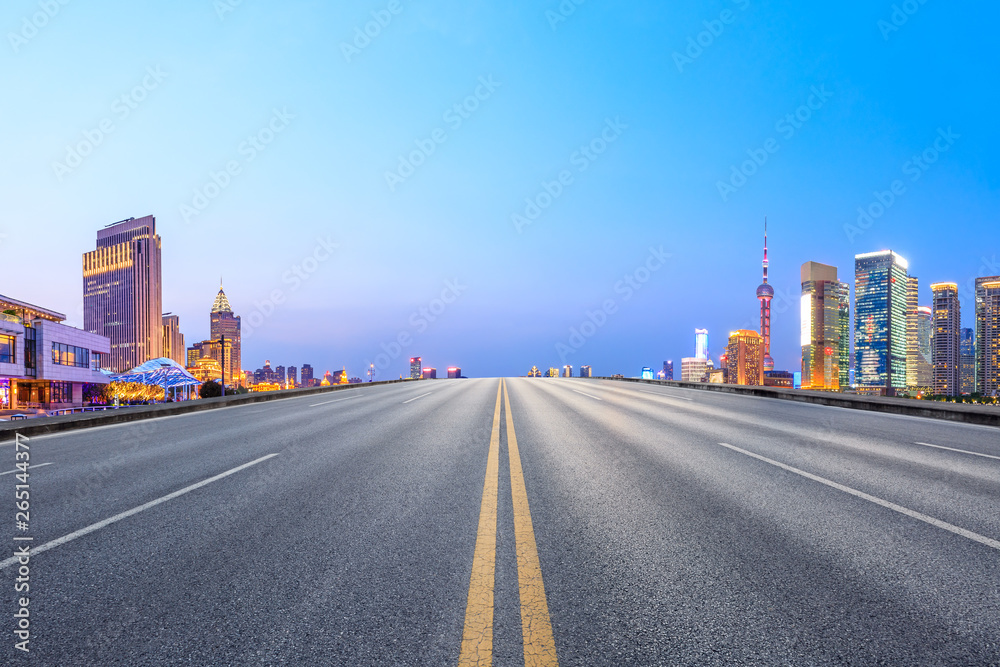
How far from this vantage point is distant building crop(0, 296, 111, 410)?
50.7 metres

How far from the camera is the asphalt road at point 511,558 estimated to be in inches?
104

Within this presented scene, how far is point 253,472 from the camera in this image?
21.9 feet

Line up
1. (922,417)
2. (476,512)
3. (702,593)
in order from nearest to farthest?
1. (702,593)
2. (476,512)
3. (922,417)

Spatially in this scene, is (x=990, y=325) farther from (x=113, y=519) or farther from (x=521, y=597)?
(x=113, y=519)

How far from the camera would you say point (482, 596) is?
3100 mm

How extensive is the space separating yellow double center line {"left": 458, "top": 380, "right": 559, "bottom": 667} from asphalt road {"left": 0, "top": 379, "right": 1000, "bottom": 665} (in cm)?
2

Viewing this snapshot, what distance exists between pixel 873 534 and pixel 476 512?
358 cm

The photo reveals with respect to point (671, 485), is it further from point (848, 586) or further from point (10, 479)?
point (10, 479)

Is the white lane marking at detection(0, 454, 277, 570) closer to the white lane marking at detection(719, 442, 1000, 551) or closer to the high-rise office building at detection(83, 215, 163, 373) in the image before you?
the white lane marking at detection(719, 442, 1000, 551)

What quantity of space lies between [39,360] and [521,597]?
243 feet

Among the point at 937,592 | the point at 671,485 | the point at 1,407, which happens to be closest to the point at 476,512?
the point at 671,485

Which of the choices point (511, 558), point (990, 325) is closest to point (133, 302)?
point (511, 558)

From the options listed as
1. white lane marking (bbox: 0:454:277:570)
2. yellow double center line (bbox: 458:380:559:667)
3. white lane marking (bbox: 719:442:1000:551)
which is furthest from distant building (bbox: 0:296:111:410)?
Result: white lane marking (bbox: 719:442:1000:551)

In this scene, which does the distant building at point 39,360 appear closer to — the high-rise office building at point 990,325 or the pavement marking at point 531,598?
the pavement marking at point 531,598
